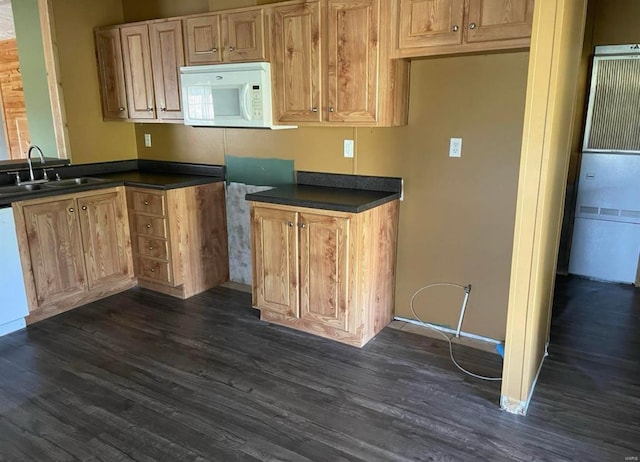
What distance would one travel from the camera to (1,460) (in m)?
2.02

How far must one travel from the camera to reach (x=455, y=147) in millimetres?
2898

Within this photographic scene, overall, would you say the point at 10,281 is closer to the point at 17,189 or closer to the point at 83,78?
the point at 17,189

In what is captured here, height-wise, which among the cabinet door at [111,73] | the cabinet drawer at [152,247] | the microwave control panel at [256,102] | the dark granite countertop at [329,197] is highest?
the cabinet door at [111,73]

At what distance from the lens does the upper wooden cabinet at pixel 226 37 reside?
316 cm

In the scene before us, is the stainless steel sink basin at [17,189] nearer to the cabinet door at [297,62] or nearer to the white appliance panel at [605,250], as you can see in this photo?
the cabinet door at [297,62]

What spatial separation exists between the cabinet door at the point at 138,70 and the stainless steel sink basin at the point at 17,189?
100 cm

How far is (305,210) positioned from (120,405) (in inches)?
58.7

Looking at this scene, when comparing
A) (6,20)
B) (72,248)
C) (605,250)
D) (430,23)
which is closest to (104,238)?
(72,248)

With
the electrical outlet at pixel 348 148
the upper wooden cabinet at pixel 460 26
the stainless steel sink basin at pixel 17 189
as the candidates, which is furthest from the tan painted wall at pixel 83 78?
the upper wooden cabinet at pixel 460 26

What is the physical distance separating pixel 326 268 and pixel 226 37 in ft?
5.91

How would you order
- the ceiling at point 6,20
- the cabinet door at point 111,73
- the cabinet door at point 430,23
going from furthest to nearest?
the ceiling at point 6,20 → the cabinet door at point 111,73 → the cabinet door at point 430,23

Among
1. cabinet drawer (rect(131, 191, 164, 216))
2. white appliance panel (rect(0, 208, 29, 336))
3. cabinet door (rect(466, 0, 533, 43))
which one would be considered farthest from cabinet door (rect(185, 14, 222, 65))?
cabinet door (rect(466, 0, 533, 43))

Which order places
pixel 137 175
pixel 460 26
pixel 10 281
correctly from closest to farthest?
pixel 460 26, pixel 10 281, pixel 137 175

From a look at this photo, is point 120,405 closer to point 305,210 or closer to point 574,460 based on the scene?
point 305,210
